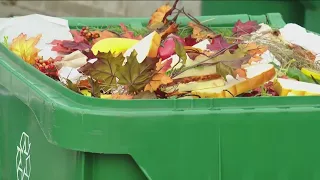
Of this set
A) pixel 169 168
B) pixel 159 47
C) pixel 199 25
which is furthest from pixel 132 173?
pixel 199 25

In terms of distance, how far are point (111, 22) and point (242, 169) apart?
1.73 meters

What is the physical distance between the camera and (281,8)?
16.6 ft

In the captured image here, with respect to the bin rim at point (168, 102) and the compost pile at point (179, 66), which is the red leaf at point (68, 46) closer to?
the compost pile at point (179, 66)

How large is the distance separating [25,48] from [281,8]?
243 cm

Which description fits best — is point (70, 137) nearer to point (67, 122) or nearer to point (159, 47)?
point (67, 122)

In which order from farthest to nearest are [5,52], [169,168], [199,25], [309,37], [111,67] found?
[199,25]
[309,37]
[5,52]
[111,67]
[169,168]

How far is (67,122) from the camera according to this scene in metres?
2.23

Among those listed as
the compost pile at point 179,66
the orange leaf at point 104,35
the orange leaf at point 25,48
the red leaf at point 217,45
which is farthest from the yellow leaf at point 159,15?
the red leaf at point 217,45

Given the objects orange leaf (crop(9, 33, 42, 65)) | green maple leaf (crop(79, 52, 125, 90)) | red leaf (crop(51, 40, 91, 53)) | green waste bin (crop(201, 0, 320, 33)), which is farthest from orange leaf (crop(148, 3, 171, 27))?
green waste bin (crop(201, 0, 320, 33))

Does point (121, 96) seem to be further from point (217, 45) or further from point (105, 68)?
point (217, 45)

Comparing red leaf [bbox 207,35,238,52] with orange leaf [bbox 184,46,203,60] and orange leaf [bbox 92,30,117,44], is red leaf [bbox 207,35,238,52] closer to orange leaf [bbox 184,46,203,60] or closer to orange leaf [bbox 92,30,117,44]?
orange leaf [bbox 184,46,203,60]

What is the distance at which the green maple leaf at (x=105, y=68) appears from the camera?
2.40m

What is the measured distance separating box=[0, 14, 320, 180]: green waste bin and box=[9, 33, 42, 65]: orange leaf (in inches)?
24.6

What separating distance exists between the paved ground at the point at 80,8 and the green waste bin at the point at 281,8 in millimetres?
1220
